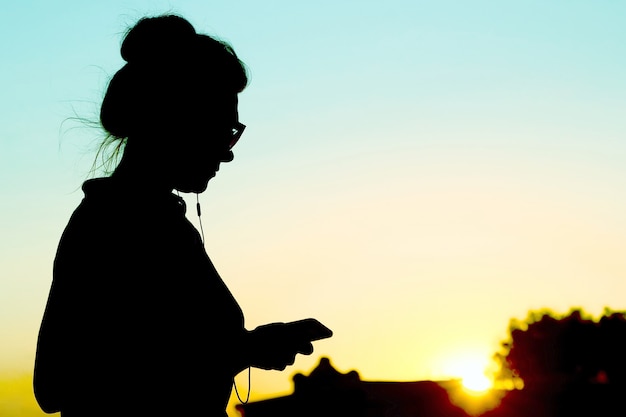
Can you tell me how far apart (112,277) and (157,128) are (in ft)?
1.75

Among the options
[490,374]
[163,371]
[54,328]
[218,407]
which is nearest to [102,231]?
[54,328]

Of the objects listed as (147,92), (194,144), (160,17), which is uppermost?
(160,17)

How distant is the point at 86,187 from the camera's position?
1.88 meters

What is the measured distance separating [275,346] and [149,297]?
15.1 inches

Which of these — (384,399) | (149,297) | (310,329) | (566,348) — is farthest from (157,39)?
(566,348)

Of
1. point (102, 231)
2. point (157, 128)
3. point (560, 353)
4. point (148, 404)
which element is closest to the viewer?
point (148, 404)

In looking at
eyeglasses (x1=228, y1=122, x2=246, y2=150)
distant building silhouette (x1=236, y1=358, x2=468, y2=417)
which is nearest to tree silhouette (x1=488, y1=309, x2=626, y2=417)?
distant building silhouette (x1=236, y1=358, x2=468, y2=417)

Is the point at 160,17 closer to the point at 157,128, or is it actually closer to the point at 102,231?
the point at 157,128

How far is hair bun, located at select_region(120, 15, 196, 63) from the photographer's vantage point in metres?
2.12

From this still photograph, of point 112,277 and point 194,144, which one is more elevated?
point 194,144

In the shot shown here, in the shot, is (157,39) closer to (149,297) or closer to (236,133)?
(236,133)

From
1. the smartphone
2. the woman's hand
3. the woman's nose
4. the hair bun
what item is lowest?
the woman's hand

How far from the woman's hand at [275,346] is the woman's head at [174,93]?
1.89ft

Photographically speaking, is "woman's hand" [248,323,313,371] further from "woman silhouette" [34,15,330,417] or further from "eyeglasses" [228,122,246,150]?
"eyeglasses" [228,122,246,150]
